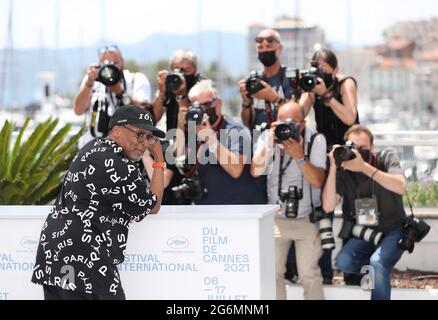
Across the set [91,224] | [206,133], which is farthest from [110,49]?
[91,224]

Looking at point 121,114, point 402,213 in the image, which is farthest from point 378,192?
point 121,114

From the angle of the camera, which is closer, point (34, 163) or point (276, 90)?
point (276, 90)

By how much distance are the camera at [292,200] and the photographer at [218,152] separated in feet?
0.93

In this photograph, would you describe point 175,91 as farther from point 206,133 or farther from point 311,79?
point 311,79

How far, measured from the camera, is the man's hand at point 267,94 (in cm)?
768

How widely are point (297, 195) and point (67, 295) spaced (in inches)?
97.7

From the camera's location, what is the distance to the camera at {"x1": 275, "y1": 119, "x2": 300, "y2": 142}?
701cm

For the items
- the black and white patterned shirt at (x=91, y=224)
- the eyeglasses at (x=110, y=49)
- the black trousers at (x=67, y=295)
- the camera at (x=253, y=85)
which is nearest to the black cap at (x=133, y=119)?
the black and white patterned shirt at (x=91, y=224)

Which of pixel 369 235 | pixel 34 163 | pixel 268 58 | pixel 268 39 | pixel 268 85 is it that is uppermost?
pixel 268 39

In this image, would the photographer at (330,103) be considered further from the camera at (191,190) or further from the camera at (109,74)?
the camera at (109,74)

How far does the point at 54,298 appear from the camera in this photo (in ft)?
17.4

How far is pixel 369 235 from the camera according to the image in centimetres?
715

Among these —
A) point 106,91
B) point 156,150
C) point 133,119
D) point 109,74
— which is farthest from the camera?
point 106,91

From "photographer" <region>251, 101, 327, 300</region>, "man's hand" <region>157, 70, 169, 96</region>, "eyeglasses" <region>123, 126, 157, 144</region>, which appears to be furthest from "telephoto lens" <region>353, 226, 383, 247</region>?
"eyeglasses" <region>123, 126, 157, 144</region>
